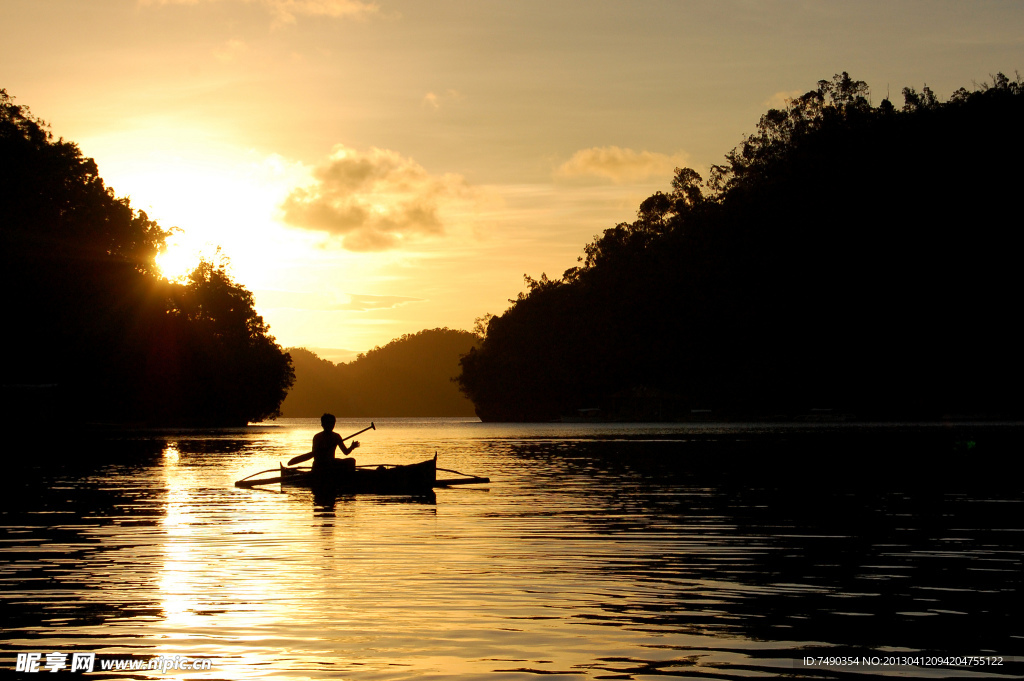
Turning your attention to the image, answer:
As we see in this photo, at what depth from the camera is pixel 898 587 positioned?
1229cm

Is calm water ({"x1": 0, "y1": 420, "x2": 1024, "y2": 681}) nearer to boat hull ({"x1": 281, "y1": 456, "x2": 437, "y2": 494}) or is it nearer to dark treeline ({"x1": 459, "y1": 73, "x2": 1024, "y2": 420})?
boat hull ({"x1": 281, "y1": 456, "x2": 437, "y2": 494})

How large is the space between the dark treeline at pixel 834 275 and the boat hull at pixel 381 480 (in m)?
83.8

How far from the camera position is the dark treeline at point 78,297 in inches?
Answer: 2803

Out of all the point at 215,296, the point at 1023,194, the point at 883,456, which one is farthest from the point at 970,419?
the point at 215,296

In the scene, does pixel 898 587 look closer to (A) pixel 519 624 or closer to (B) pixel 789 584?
(B) pixel 789 584

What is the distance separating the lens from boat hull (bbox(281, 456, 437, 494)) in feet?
87.5

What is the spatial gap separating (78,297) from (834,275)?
71.3 metres

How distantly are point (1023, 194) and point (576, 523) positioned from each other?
316ft

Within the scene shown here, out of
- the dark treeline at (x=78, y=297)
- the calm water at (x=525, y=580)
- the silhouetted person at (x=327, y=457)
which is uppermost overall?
the dark treeline at (x=78, y=297)

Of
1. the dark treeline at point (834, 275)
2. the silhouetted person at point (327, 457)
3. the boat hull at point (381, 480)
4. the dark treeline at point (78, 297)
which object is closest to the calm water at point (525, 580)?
the boat hull at point (381, 480)

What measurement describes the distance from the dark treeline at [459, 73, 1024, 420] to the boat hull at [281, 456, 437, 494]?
83757mm

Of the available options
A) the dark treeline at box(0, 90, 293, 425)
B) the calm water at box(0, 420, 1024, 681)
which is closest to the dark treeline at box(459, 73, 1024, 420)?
the dark treeline at box(0, 90, 293, 425)

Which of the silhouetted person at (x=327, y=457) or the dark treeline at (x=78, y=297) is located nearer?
the silhouetted person at (x=327, y=457)

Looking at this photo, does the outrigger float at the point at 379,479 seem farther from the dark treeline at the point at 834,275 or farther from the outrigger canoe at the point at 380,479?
the dark treeline at the point at 834,275
